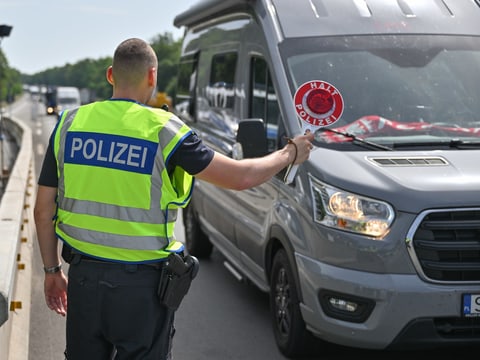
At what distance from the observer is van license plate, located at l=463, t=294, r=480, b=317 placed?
4.73 meters

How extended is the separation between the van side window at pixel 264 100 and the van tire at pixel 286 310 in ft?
2.68

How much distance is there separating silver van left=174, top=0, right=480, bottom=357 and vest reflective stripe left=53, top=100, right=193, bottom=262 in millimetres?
662

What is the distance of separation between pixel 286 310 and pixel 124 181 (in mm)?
2556

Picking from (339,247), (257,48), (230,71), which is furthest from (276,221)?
(230,71)

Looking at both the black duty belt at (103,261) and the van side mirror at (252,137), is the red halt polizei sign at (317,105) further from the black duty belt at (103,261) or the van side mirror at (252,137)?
the van side mirror at (252,137)

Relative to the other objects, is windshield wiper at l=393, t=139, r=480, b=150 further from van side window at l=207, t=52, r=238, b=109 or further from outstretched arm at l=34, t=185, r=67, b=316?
outstretched arm at l=34, t=185, r=67, b=316

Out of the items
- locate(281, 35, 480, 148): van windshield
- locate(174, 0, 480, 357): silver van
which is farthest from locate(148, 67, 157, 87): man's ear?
locate(281, 35, 480, 148): van windshield

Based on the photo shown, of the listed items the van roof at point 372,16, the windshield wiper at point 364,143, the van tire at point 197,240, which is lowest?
the van tire at point 197,240

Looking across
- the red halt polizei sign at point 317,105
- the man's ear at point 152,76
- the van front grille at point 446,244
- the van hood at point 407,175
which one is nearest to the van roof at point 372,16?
the van hood at point 407,175

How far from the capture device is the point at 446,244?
4.73 m

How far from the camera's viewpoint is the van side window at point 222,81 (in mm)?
7113

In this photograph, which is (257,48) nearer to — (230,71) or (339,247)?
(230,71)

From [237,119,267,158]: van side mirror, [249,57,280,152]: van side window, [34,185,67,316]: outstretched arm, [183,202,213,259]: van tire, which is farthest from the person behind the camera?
[183,202,213,259]: van tire

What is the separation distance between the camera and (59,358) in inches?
227
